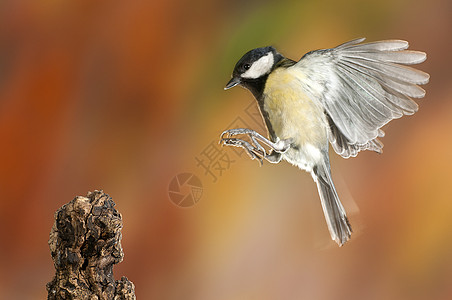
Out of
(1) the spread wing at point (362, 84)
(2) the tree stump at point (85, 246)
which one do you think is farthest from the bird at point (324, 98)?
(2) the tree stump at point (85, 246)

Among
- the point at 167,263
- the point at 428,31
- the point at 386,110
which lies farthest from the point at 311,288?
the point at 428,31

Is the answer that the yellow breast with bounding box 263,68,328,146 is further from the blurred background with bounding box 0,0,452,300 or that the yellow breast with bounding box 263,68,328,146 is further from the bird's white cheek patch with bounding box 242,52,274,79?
the blurred background with bounding box 0,0,452,300

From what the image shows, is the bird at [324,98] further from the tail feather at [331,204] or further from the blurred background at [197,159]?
the blurred background at [197,159]

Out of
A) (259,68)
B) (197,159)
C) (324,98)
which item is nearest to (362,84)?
(324,98)

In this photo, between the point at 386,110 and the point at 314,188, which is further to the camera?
the point at 314,188

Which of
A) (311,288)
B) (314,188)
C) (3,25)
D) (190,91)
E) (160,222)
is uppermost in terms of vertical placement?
(3,25)

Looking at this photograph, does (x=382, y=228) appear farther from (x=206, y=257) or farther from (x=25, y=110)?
(x=25, y=110)

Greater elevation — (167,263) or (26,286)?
(26,286)
